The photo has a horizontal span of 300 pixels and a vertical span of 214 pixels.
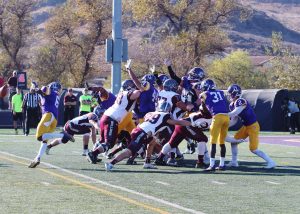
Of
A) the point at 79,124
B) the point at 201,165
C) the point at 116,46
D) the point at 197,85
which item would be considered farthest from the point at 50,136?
the point at 116,46

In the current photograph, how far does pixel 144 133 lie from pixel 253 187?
8.94 ft

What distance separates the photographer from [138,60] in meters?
63.4

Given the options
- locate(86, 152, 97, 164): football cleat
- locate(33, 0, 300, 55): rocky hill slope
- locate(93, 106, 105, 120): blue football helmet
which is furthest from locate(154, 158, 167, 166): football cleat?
locate(33, 0, 300, 55): rocky hill slope

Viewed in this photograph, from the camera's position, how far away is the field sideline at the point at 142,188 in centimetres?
1003

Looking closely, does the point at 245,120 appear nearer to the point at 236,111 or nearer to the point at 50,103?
the point at 236,111

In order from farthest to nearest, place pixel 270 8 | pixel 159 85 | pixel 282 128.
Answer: pixel 270 8, pixel 282 128, pixel 159 85

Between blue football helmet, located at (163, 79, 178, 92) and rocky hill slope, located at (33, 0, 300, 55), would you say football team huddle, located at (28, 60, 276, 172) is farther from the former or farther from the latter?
rocky hill slope, located at (33, 0, 300, 55)

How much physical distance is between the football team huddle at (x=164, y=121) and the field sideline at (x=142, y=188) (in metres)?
0.35

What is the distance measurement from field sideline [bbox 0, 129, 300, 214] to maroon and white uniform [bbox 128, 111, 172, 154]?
19.0 inches

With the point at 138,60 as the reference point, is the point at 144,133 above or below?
below

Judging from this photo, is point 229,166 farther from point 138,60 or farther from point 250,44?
point 250,44

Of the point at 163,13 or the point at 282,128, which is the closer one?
the point at 282,128

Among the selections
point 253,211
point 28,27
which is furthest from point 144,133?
point 28,27

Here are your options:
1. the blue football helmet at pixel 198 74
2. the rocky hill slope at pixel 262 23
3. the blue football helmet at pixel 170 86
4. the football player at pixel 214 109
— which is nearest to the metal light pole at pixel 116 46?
the blue football helmet at pixel 198 74
